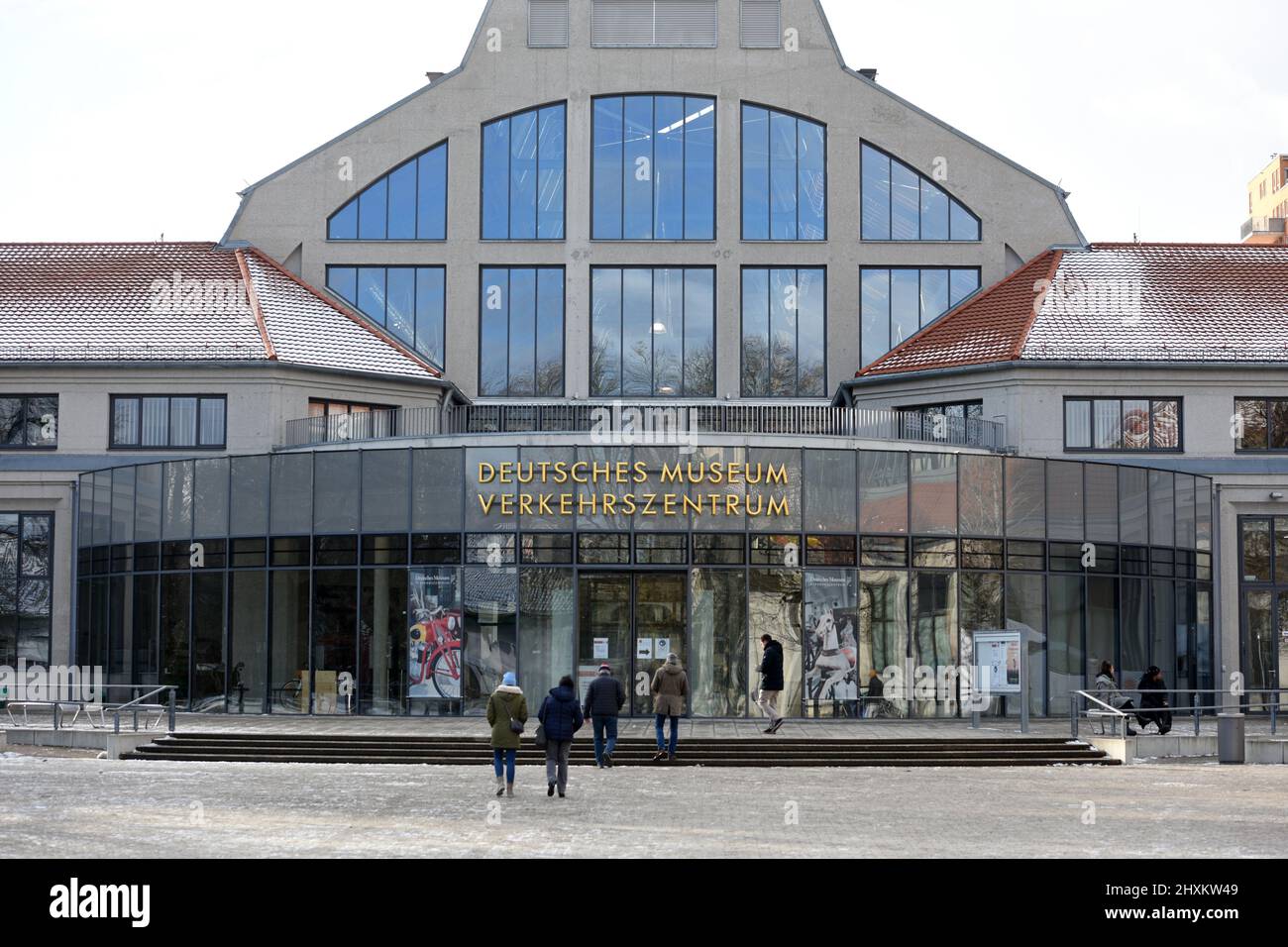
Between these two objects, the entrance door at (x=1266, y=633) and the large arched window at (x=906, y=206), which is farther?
the large arched window at (x=906, y=206)

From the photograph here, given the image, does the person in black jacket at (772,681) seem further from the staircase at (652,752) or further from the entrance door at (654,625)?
the entrance door at (654,625)

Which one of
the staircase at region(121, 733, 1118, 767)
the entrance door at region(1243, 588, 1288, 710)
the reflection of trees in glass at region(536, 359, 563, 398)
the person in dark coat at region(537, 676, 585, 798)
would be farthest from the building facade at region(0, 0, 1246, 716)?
the person in dark coat at region(537, 676, 585, 798)

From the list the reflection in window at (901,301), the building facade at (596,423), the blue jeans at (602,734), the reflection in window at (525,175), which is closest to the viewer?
the blue jeans at (602,734)

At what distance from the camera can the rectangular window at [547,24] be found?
50.7 metres

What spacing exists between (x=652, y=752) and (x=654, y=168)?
23.5 metres

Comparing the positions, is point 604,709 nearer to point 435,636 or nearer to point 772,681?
point 772,681

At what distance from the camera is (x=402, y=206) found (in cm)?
5031

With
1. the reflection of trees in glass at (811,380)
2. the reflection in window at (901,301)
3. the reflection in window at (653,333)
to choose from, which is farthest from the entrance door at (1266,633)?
the reflection in window at (653,333)

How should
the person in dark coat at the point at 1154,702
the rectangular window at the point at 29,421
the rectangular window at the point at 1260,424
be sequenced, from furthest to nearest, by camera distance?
1. the rectangular window at the point at 1260,424
2. the rectangular window at the point at 29,421
3. the person in dark coat at the point at 1154,702

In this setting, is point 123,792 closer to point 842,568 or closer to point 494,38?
point 842,568

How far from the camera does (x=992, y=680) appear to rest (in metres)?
35.3

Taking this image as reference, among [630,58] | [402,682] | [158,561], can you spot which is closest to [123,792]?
[402,682]

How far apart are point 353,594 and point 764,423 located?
13.3 m

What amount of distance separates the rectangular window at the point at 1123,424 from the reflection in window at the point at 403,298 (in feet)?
56.2
